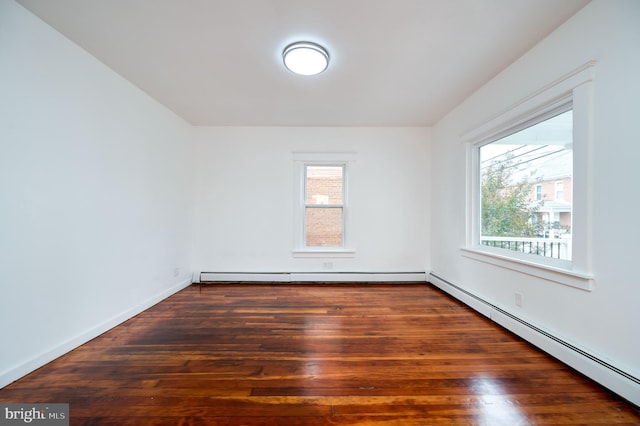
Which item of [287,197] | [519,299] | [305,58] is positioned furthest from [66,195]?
[519,299]

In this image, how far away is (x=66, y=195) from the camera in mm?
1916

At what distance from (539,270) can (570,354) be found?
60 cm

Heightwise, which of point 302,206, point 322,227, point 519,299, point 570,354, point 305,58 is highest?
point 305,58

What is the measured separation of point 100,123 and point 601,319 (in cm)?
415

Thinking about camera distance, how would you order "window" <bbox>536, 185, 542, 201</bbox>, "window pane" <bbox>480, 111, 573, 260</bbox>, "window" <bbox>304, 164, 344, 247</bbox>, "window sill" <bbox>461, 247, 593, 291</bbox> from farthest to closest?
"window" <bbox>304, 164, 344, 247</bbox>
"window" <bbox>536, 185, 542, 201</bbox>
"window pane" <bbox>480, 111, 573, 260</bbox>
"window sill" <bbox>461, 247, 593, 291</bbox>

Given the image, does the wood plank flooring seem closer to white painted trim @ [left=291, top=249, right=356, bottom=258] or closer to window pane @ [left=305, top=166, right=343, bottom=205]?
white painted trim @ [left=291, top=249, right=356, bottom=258]

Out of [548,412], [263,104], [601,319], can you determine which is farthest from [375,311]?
[263,104]

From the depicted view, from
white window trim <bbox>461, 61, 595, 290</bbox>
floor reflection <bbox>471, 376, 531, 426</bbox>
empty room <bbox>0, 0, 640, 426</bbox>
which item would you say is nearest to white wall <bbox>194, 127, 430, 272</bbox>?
empty room <bbox>0, 0, 640, 426</bbox>

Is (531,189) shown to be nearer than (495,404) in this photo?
No

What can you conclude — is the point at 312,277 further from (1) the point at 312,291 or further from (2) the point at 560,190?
(2) the point at 560,190

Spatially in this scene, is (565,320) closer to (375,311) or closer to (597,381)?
(597,381)

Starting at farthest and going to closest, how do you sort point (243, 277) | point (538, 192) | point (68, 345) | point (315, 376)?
point (243, 277), point (538, 192), point (68, 345), point (315, 376)

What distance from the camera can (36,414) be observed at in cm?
133

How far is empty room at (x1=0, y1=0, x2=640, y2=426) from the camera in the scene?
1449 millimetres
